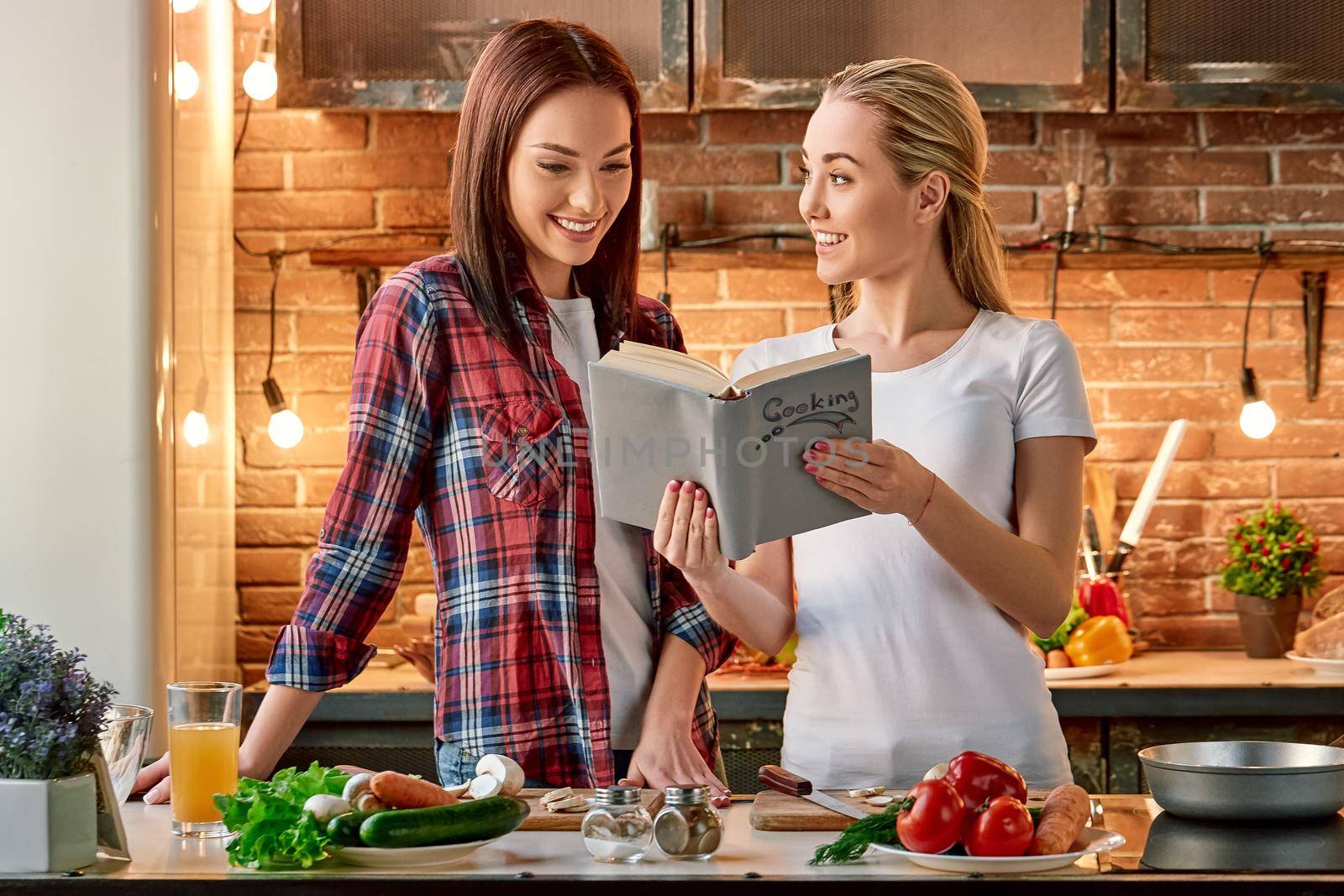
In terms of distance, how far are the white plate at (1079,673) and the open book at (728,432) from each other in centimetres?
133

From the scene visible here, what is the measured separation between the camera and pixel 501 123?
1644 millimetres

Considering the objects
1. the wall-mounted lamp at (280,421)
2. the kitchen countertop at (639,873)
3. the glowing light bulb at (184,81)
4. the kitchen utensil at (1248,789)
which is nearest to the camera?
the kitchen countertop at (639,873)

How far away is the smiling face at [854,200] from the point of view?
5.52ft

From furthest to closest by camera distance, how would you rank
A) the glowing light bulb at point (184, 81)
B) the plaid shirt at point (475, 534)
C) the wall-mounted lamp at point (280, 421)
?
1. the wall-mounted lamp at point (280, 421)
2. the glowing light bulb at point (184, 81)
3. the plaid shirt at point (475, 534)

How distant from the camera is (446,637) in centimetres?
163

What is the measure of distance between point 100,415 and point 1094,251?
189 centimetres

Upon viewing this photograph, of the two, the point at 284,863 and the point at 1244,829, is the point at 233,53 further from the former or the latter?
the point at 1244,829

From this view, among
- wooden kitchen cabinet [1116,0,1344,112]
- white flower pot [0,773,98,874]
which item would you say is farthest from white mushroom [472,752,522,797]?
wooden kitchen cabinet [1116,0,1344,112]

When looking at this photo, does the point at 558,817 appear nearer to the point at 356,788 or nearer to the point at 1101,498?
the point at 356,788

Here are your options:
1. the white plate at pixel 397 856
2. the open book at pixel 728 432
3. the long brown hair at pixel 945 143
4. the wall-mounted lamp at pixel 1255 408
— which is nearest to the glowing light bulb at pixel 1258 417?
the wall-mounted lamp at pixel 1255 408

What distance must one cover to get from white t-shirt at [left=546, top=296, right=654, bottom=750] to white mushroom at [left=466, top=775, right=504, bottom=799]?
0.87 ft

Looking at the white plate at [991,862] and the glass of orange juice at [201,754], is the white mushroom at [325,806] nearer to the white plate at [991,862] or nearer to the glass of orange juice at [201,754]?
the glass of orange juice at [201,754]

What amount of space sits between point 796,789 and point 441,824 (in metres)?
0.38

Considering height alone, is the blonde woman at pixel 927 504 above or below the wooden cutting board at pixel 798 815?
above
